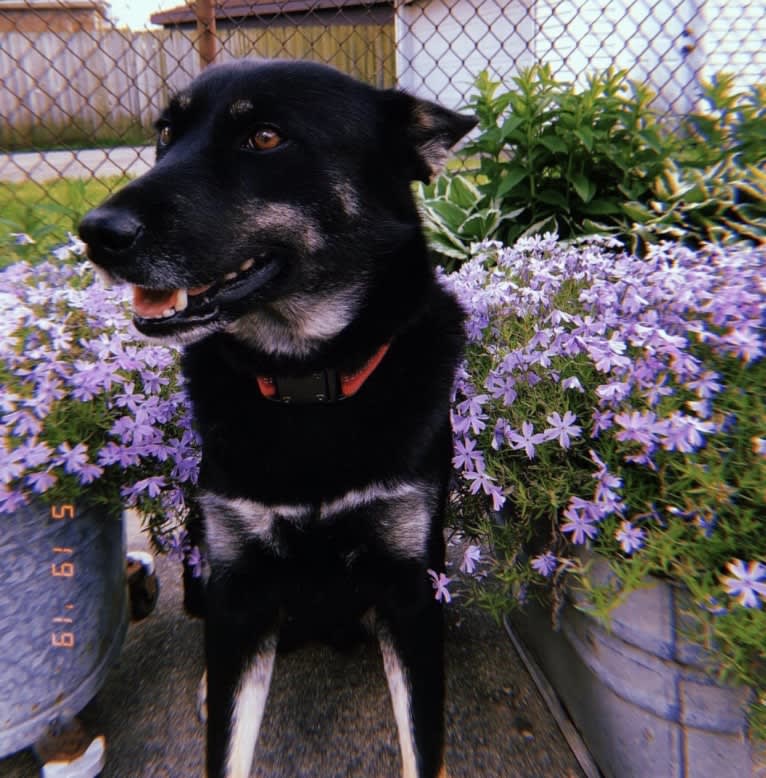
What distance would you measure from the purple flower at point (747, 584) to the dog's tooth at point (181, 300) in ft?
3.83

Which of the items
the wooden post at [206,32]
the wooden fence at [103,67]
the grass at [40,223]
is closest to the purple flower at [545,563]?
the grass at [40,223]

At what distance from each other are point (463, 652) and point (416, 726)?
25.3 inches

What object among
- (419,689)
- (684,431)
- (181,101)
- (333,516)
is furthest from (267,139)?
(419,689)

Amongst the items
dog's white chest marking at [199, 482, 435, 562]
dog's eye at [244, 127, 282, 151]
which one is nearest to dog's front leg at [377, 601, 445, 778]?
dog's white chest marking at [199, 482, 435, 562]

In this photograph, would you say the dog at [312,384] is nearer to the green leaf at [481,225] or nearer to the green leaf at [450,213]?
the green leaf at [481,225]

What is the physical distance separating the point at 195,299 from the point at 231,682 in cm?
89

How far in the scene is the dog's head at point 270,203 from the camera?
1.37 metres

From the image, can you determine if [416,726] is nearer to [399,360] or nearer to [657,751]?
[657,751]

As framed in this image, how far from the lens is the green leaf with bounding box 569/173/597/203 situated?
10.0 ft

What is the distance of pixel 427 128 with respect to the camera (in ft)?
5.68

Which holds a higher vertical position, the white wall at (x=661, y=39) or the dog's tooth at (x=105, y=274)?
the white wall at (x=661, y=39)

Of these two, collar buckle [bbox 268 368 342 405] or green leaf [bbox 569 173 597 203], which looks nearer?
collar buckle [bbox 268 368 342 405]

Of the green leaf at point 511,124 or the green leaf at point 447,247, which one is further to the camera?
the green leaf at point 447,247

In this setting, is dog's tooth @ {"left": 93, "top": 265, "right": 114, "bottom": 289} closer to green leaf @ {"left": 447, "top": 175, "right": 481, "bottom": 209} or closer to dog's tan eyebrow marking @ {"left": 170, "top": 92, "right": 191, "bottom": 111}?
dog's tan eyebrow marking @ {"left": 170, "top": 92, "right": 191, "bottom": 111}
